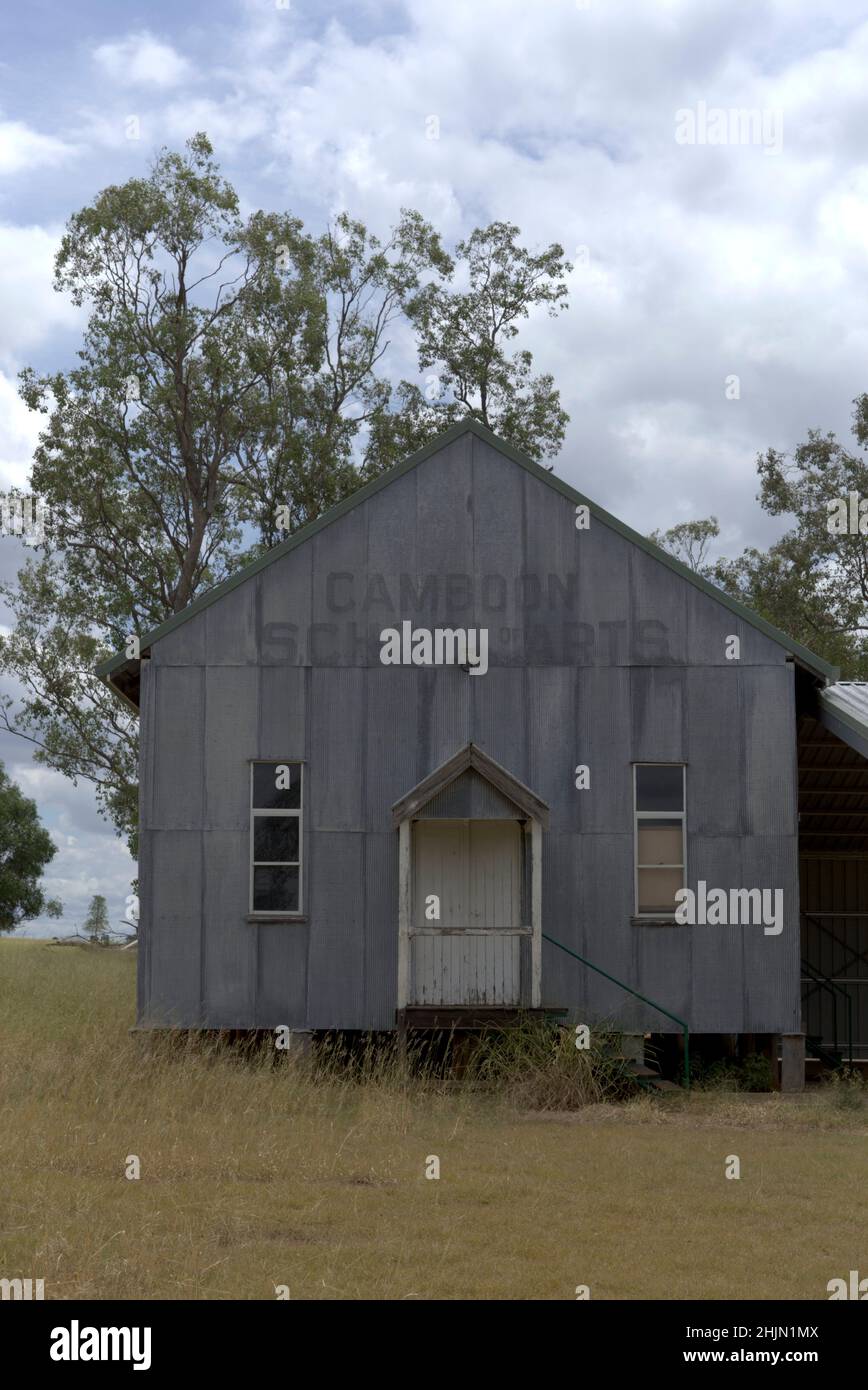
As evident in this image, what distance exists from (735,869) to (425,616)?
16.2 ft

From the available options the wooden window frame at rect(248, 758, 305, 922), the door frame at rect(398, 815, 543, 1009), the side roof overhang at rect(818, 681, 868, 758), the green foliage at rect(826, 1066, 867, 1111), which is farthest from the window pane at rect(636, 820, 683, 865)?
the wooden window frame at rect(248, 758, 305, 922)

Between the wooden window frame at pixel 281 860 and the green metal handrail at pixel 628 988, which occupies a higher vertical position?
the wooden window frame at pixel 281 860

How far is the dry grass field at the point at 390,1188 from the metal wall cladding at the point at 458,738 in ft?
4.74

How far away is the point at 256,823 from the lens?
746 inches

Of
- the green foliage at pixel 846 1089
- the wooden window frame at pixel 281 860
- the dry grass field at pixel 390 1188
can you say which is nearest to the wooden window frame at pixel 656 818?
the dry grass field at pixel 390 1188

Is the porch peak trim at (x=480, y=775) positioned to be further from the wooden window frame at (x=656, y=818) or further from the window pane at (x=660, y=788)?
the window pane at (x=660, y=788)

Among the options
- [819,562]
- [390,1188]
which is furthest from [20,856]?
[390,1188]

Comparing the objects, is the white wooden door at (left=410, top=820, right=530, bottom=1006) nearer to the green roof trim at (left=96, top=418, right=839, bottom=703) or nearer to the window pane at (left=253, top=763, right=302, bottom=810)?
the window pane at (left=253, top=763, right=302, bottom=810)

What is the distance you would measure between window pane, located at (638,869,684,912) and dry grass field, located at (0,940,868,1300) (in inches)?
97.9

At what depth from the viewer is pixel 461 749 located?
18.6 metres

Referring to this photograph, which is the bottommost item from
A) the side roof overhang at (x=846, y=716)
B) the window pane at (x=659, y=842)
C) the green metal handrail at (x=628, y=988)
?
the green metal handrail at (x=628, y=988)

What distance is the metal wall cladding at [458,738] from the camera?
18688mm

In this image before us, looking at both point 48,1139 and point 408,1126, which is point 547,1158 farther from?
point 48,1139
